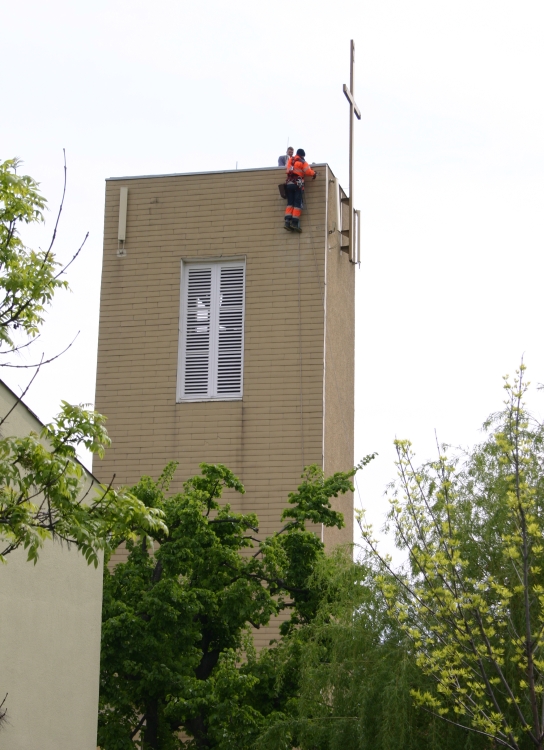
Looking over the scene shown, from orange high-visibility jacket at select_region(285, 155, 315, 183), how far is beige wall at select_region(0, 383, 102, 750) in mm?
10055

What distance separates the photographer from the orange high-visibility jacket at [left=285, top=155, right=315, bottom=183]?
2359 cm

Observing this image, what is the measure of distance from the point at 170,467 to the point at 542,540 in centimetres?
738

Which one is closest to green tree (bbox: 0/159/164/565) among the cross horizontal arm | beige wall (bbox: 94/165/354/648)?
beige wall (bbox: 94/165/354/648)

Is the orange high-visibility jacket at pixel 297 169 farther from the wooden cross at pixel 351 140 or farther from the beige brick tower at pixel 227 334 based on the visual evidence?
the wooden cross at pixel 351 140

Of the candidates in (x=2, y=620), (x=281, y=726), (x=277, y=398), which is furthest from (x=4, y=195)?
(x=277, y=398)

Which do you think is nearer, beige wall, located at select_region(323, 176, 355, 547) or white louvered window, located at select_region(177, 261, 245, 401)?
beige wall, located at select_region(323, 176, 355, 547)

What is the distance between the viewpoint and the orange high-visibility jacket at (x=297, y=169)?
77.4 feet

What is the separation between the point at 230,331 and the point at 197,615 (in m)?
6.81

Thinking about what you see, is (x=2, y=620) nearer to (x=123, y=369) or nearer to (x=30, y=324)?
(x=30, y=324)

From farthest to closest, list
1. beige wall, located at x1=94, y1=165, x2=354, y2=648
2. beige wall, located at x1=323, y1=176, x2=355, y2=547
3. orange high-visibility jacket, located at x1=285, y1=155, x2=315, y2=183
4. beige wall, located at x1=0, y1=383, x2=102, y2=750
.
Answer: orange high-visibility jacket, located at x1=285, y1=155, x2=315, y2=183
beige wall, located at x1=323, y1=176, x2=355, y2=547
beige wall, located at x1=94, y1=165, x2=354, y2=648
beige wall, located at x1=0, y1=383, x2=102, y2=750

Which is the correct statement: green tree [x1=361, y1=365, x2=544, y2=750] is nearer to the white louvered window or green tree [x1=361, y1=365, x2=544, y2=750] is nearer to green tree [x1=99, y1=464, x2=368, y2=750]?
green tree [x1=99, y1=464, x2=368, y2=750]

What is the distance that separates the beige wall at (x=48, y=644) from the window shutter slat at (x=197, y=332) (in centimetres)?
815

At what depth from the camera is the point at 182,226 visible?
962 inches

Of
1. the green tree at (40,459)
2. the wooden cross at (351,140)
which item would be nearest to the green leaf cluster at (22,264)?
the green tree at (40,459)
